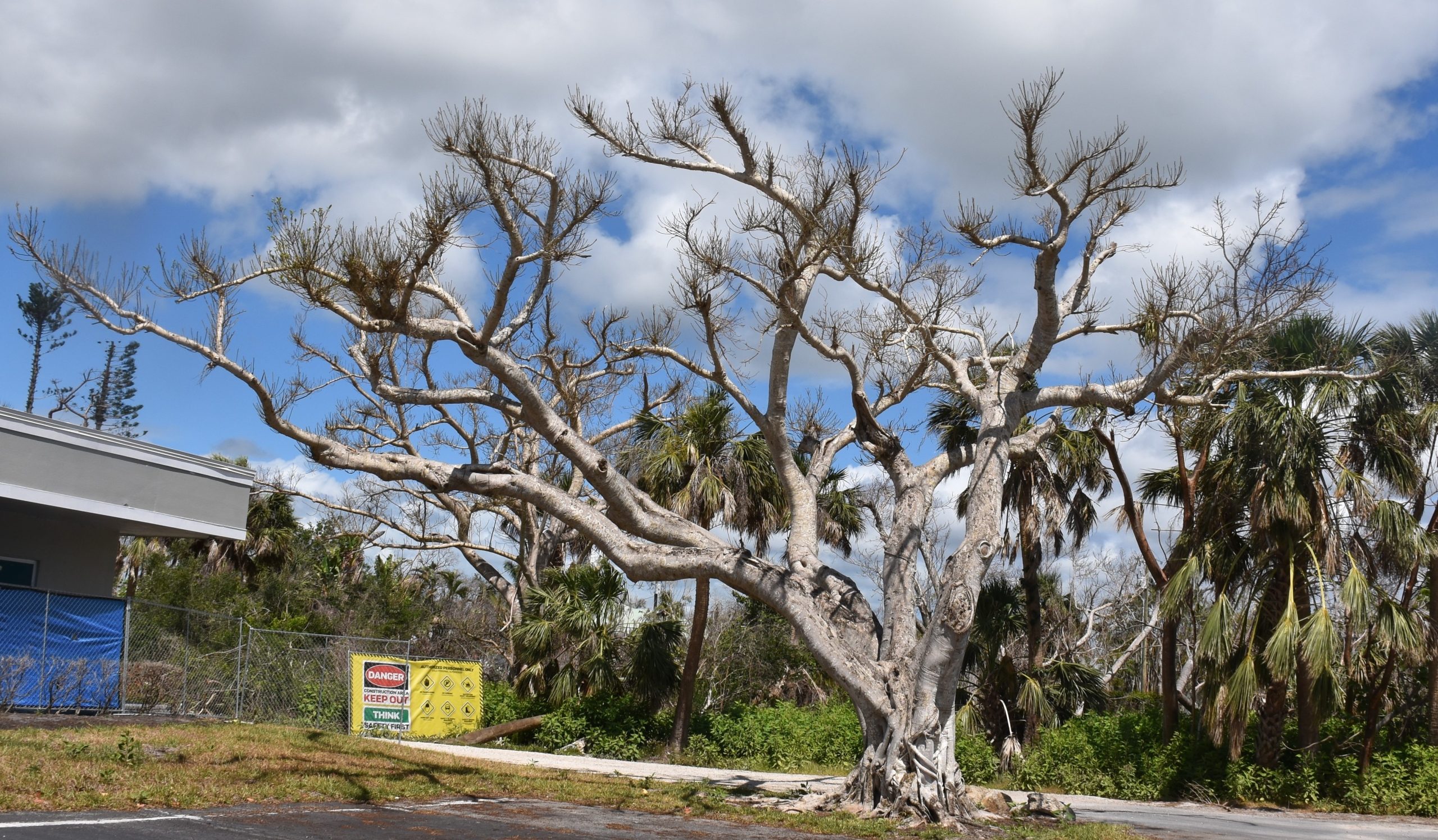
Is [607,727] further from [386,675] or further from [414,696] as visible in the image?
[386,675]

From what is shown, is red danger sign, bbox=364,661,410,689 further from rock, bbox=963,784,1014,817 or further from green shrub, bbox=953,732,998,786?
rock, bbox=963,784,1014,817

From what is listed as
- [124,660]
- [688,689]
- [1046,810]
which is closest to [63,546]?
[124,660]

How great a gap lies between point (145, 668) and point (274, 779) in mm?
7244

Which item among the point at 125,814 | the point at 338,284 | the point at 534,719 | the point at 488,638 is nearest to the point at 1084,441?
the point at 534,719

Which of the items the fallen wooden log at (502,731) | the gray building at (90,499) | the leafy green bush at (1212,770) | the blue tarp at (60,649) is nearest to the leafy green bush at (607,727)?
the fallen wooden log at (502,731)

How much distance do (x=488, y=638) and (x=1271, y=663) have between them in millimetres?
24497

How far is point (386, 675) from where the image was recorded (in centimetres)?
2108

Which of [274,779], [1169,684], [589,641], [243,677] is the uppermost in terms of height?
[589,641]

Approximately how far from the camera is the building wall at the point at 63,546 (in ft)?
55.1

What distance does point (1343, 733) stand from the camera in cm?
1638

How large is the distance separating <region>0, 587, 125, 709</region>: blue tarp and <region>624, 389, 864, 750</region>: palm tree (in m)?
9.35

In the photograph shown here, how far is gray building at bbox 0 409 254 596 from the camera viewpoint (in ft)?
50.1

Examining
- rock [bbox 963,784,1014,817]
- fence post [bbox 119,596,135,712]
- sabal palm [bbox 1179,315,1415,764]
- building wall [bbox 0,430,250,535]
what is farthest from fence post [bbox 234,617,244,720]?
sabal palm [bbox 1179,315,1415,764]

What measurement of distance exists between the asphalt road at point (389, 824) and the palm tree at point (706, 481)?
895cm
